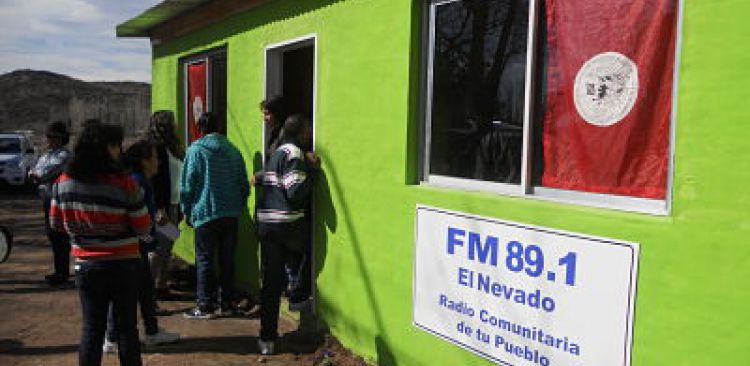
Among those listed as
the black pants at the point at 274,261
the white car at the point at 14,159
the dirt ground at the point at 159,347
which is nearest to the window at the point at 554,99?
the black pants at the point at 274,261

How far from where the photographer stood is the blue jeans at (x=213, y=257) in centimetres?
581

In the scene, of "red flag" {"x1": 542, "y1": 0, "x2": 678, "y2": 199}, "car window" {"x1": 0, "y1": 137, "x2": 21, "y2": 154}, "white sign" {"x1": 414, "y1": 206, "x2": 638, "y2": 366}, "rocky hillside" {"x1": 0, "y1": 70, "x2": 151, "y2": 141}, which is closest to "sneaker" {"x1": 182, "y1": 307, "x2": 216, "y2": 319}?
"white sign" {"x1": 414, "y1": 206, "x2": 638, "y2": 366}

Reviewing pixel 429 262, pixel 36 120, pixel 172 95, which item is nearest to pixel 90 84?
pixel 36 120

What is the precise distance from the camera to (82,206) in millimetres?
3736

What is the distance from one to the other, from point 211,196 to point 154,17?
15.6 feet

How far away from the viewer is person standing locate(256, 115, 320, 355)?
4926 millimetres

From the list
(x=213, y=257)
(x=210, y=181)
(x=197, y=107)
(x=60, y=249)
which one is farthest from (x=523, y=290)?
(x=197, y=107)

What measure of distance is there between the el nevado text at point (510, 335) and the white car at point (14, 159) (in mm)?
17272

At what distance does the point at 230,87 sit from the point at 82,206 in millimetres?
3661

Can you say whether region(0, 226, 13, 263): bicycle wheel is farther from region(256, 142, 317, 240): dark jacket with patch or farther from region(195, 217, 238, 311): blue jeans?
region(256, 142, 317, 240): dark jacket with patch

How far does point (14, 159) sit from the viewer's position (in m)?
17.8

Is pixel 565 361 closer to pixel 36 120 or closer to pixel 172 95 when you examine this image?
pixel 172 95

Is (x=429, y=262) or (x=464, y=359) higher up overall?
(x=429, y=262)

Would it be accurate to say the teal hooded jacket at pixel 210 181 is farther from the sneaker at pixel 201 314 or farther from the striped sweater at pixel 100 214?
the striped sweater at pixel 100 214
